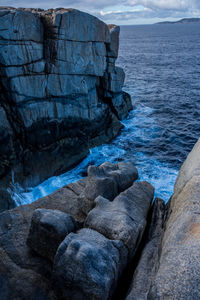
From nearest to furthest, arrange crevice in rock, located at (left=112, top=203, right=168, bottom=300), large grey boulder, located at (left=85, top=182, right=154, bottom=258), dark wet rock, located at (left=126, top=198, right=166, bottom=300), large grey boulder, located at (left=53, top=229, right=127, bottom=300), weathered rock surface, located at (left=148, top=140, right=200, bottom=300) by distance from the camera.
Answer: weathered rock surface, located at (left=148, top=140, right=200, bottom=300) → large grey boulder, located at (left=53, top=229, right=127, bottom=300) → dark wet rock, located at (left=126, top=198, right=166, bottom=300) → crevice in rock, located at (left=112, top=203, right=168, bottom=300) → large grey boulder, located at (left=85, top=182, right=154, bottom=258)

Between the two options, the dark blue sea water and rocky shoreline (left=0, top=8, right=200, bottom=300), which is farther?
the dark blue sea water

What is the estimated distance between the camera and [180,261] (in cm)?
546

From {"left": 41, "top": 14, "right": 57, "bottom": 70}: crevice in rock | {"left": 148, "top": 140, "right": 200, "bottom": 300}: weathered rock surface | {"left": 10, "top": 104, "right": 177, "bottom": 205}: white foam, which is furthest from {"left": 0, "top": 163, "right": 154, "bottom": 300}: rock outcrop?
{"left": 41, "top": 14, "right": 57, "bottom": 70}: crevice in rock

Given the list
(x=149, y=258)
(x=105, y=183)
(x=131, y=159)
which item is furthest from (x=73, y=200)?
(x=131, y=159)

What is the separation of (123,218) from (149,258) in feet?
4.90

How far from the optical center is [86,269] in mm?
5996

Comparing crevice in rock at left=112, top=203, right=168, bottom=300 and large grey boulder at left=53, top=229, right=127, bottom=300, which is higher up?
large grey boulder at left=53, top=229, right=127, bottom=300

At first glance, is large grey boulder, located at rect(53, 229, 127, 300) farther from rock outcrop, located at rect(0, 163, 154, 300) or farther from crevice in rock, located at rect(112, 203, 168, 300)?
crevice in rock, located at rect(112, 203, 168, 300)

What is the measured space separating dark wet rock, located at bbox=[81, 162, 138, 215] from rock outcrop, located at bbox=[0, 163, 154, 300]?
141mm

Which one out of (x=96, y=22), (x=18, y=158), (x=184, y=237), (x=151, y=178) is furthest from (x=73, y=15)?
(x=184, y=237)

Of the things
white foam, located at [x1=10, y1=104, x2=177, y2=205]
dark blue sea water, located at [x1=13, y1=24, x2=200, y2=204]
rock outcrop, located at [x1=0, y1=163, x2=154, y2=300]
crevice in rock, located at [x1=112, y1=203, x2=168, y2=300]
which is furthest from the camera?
dark blue sea water, located at [x1=13, y1=24, x2=200, y2=204]

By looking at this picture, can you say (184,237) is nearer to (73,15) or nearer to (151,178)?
(151,178)

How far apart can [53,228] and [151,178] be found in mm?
14303

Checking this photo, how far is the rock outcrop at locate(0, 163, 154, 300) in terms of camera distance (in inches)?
240
